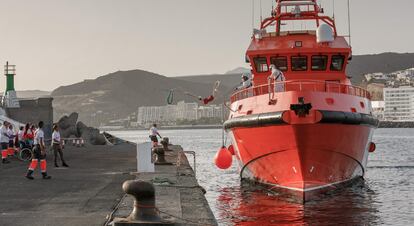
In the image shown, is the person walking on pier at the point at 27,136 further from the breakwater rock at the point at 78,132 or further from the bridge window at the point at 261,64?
the breakwater rock at the point at 78,132

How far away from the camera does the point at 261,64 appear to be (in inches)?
938

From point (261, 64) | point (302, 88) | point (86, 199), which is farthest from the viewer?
point (261, 64)

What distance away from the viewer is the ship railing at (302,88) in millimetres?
19594

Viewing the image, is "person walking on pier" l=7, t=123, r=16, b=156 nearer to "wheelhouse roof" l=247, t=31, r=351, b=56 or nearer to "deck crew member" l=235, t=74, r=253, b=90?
"deck crew member" l=235, t=74, r=253, b=90

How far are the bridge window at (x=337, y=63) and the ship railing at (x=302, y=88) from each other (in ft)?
4.40

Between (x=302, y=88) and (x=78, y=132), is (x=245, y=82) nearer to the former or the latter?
(x=302, y=88)

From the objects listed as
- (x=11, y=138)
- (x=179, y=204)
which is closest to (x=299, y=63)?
(x=179, y=204)

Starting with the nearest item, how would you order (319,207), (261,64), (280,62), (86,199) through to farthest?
(86,199)
(319,207)
(280,62)
(261,64)

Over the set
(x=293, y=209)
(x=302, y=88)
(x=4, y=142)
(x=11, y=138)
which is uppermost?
(x=302, y=88)

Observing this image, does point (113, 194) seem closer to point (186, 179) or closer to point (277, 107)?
point (186, 179)

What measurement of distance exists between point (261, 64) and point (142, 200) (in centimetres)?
1492

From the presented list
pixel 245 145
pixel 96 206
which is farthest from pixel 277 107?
pixel 96 206

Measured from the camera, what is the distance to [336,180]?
19641 mm

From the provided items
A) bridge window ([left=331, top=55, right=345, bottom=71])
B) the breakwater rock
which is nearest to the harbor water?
bridge window ([left=331, top=55, right=345, bottom=71])
